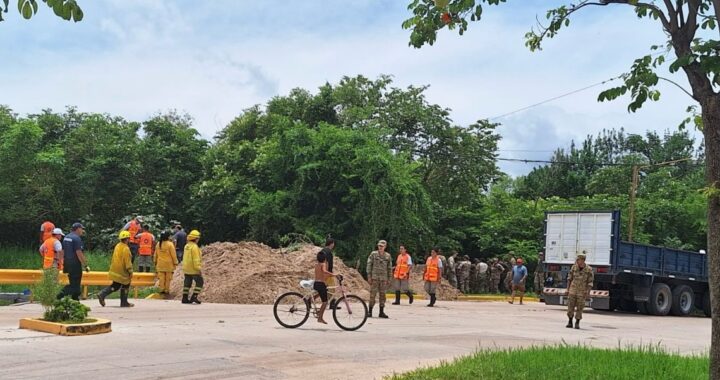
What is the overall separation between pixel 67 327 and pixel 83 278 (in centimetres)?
752

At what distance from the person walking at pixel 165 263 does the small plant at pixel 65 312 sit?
24.9 feet

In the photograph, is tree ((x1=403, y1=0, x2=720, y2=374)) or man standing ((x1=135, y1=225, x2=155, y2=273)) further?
man standing ((x1=135, y1=225, x2=155, y2=273))

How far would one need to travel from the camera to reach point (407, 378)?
8.27m

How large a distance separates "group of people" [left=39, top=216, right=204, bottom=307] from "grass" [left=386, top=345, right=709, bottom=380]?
297 inches

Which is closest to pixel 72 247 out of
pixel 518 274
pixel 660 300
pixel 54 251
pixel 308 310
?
pixel 54 251

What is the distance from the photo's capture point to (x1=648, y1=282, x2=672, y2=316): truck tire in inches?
925

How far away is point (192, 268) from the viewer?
1800cm

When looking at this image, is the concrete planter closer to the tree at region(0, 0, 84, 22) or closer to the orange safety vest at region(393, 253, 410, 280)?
the tree at region(0, 0, 84, 22)

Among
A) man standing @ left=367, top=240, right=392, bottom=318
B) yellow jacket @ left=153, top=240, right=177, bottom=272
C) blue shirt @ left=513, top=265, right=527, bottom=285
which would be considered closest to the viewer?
man standing @ left=367, top=240, right=392, bottom=318

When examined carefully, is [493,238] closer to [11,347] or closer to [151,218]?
[151,218]

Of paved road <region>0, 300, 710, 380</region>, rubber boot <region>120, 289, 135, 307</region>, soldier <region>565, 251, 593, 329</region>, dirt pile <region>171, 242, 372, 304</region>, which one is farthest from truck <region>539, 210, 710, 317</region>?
rubber boot <region>120, 289, 135, 307</region>

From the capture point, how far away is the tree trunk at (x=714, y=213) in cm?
602

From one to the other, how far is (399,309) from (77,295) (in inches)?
339

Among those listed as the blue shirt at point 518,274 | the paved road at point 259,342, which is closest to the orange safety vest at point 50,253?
the paved road at point 259,342
